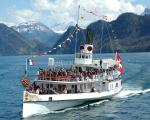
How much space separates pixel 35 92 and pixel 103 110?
444 inches

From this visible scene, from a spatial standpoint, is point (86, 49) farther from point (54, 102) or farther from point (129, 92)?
point (129, 92)

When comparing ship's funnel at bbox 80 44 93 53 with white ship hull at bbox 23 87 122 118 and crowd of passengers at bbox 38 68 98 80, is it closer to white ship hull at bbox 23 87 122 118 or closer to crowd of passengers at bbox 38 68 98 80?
crowd of passengers at bbox 38 68 98 80

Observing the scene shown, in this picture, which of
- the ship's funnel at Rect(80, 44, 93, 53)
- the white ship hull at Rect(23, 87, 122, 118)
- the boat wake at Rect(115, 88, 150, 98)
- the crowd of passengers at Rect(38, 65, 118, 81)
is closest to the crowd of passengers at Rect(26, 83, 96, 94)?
the white ship hull at Rect(23, 87, 122, 118)

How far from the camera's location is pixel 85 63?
216ft

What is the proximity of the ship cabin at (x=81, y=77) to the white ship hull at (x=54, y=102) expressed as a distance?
945mm

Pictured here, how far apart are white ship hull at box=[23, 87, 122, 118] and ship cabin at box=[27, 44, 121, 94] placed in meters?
0.95

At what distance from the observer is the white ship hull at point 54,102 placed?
53.5m

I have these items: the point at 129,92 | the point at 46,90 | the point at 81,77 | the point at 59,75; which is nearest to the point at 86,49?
the point at 81,77

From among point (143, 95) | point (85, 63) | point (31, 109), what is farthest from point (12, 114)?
point (143, 95)

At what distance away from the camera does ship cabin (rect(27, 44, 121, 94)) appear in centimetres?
5750

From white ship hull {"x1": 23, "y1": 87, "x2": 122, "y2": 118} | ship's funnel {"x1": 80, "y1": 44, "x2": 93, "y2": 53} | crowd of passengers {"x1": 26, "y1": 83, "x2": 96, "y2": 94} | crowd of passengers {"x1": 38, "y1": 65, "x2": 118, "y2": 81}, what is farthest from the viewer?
ship's funnel {"x1": 80, "y1": 44, "x2": 93, "y2": 53}

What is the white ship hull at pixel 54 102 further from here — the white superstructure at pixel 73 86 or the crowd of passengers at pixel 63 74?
the crowd of passengers at pixel 63 74

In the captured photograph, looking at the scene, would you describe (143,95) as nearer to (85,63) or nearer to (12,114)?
(85,63)

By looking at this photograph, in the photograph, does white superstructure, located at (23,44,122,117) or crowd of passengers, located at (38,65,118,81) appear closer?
white superstructure, located at (23,44,122,117)
